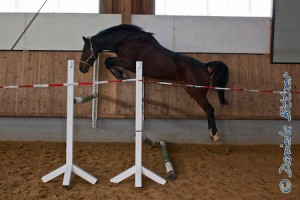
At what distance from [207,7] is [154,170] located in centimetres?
326

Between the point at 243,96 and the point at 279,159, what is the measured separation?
1328 millimetres

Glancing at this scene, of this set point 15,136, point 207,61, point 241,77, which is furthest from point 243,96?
point 15,136

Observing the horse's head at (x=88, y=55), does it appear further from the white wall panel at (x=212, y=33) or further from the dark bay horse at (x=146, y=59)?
the white wall panel at (x=212, y=33)

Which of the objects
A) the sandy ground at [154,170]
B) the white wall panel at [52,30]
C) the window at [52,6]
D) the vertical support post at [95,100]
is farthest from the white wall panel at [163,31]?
the sandy ground at [154,170]

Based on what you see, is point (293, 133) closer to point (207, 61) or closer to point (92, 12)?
point (207, 61)

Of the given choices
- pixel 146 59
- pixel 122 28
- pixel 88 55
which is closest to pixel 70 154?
pixel 88 55

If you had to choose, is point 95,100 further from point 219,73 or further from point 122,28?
point 219,73

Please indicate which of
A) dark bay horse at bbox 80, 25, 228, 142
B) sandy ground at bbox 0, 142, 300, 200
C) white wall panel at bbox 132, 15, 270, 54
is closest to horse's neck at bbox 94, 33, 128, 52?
dark bay horse at bbox 80, 25, 228, 142

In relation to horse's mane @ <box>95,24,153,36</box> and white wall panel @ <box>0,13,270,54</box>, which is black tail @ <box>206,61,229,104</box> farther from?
horse's mane @ <box>95,24,153,36</box>

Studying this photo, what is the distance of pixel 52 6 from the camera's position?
5.09 m

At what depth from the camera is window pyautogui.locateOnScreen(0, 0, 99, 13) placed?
5066mm

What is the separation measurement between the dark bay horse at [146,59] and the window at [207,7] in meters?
1.01

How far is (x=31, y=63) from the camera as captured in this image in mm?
4934

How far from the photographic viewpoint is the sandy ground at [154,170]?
2664 mm
